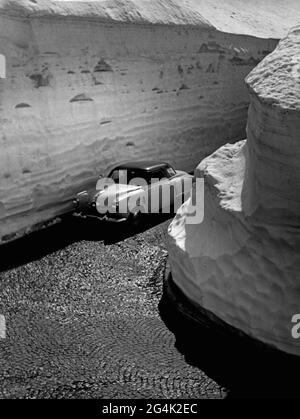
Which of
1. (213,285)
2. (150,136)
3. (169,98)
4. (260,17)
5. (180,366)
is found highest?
(260,17)

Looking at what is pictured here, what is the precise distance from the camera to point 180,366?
5797 millimetres

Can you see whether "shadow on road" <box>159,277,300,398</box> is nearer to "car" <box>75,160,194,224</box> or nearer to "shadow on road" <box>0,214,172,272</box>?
"shadow on road" <box>0,214,172,272</box>

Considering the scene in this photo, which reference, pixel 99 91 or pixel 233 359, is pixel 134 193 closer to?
pixel 99 91

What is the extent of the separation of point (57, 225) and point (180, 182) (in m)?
2.62

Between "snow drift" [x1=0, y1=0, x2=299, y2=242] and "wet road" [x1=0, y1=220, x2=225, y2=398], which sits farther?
"snow drift" [x1=0, y1=0, x2=299, y2=242]

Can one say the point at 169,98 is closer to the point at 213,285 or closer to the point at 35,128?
the point at 35,128

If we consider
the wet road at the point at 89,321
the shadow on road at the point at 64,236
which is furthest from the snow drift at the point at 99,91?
the wet road at the point at 89,321

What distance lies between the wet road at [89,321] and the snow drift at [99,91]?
122 cm

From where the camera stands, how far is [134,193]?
9711mm

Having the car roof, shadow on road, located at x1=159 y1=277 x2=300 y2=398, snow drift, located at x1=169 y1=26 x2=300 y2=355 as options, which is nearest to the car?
the car roof

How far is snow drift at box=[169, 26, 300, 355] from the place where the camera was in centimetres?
551

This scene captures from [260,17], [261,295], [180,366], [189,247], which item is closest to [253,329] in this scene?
[261,295]

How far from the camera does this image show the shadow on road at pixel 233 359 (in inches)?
211

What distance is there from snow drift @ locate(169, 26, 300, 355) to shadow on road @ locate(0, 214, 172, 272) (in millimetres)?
3002
